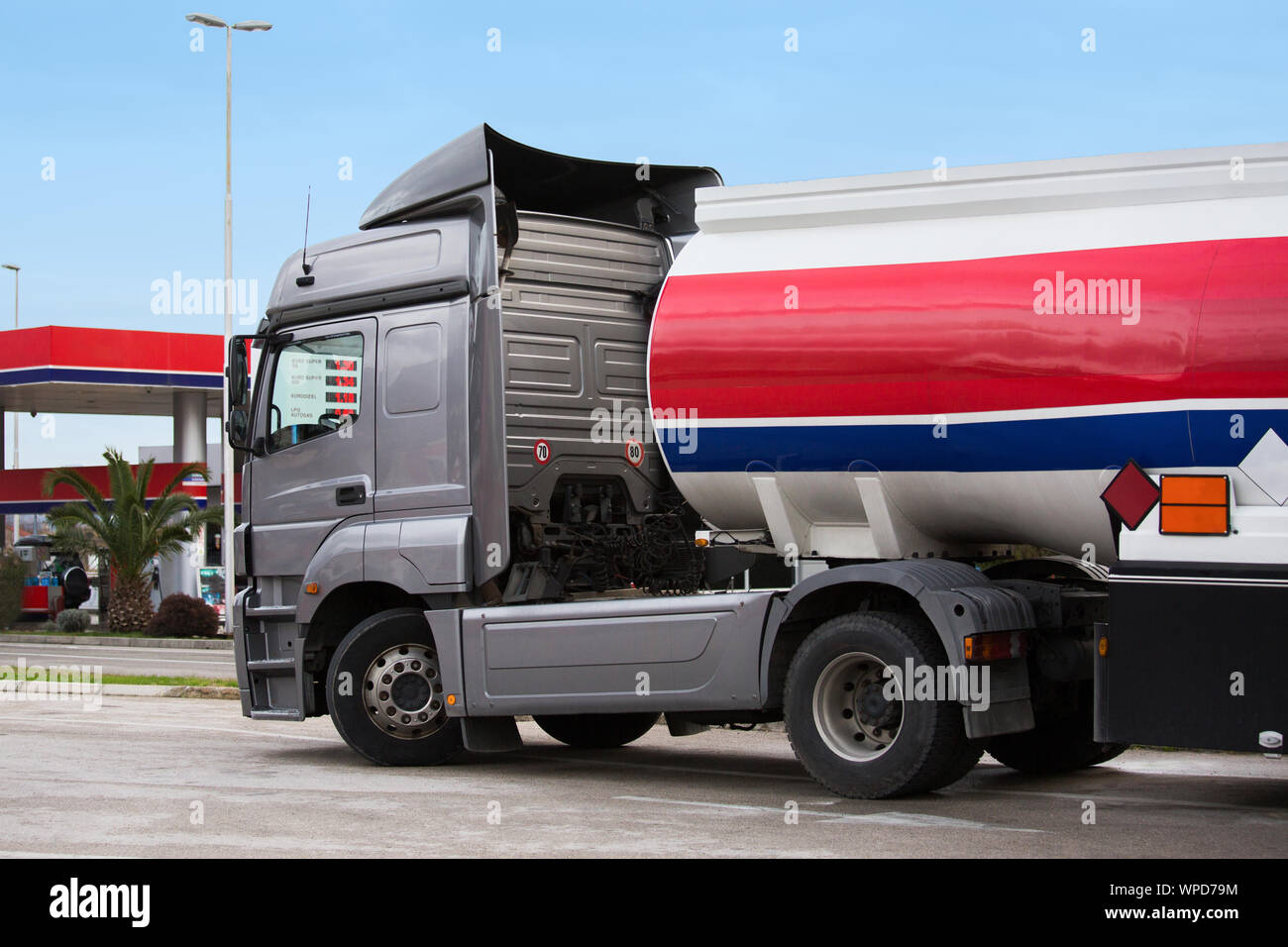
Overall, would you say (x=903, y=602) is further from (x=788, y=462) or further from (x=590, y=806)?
(x=590, y=806)

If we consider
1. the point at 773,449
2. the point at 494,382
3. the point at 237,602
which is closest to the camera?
the point at 773,449

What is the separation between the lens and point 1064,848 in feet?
23.6

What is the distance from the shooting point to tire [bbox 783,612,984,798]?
8.25m

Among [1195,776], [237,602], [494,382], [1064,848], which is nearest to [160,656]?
[237,602]

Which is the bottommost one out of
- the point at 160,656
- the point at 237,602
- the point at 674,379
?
the point at 160,656

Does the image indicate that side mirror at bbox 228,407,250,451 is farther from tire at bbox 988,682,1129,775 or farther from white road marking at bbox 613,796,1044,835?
tire at bbox 988,682,1129,775

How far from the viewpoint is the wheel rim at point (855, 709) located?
27.9 ft

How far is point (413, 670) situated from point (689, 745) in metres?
2.80

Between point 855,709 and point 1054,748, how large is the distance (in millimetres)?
2173

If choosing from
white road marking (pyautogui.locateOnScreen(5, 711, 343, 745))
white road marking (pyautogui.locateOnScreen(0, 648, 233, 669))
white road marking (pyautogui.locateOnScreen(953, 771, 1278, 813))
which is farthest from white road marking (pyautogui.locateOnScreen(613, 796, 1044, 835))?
white road marking (pyautogui.locateOnScreen(0, 648, 233, 669))

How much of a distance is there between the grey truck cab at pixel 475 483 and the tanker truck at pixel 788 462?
0.08 feet

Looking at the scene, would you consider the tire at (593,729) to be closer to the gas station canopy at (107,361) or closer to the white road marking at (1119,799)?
the white road marking at (1119,799)
